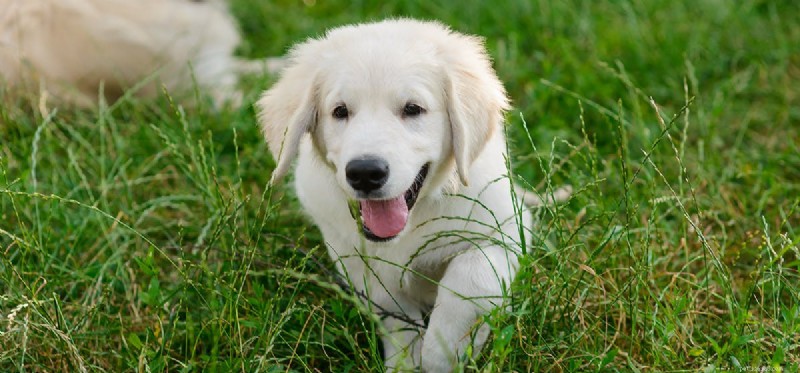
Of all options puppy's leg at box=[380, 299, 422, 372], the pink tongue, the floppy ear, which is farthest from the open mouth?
puppy's leg at box=[380, 299, 422, 372]

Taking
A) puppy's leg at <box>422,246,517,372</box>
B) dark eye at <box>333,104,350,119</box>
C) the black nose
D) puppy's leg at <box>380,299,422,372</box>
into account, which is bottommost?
puppy's leg at <box>380,299,422,372</box>

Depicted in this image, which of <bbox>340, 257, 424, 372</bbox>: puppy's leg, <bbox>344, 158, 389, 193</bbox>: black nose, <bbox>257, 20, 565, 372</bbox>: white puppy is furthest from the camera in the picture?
<bbox>340, 257, 424, 372</bbox>: puppy's leg

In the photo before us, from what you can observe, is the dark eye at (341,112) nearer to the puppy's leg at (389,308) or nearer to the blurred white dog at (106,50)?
the puppy's leg at (389,308)

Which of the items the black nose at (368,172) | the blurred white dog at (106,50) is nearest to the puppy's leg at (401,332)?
the black nose at (368,172)

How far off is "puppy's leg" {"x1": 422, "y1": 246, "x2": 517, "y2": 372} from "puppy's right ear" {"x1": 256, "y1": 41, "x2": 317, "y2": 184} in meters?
0.61

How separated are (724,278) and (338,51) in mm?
1265

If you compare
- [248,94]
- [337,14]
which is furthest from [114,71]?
[337,14]

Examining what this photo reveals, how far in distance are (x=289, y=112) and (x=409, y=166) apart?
0.49 meters

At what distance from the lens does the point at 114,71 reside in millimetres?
4582

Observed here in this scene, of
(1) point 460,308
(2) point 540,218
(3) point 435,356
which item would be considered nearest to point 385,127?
(1) point 460,308

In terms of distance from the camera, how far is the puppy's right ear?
2.75 metres

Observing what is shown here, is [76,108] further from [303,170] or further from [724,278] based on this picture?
[724,278]

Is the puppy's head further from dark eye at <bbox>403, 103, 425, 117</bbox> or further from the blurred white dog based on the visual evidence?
the blurred white dog

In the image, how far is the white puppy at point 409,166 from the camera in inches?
102
